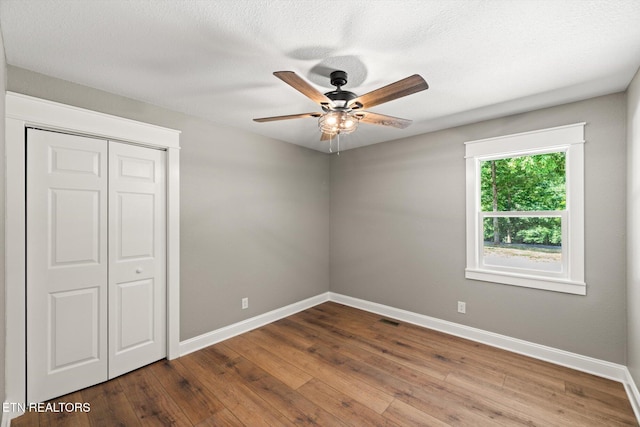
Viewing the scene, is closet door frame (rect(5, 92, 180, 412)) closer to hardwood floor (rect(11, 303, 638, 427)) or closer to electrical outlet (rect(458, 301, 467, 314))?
hardwood floor (rect(11, 303, 638, 427))

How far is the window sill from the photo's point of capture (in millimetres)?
2531

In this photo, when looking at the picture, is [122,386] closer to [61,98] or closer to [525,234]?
[61,98]

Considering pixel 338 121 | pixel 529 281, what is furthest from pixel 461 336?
pixel 338 121

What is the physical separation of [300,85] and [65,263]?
2322 millimetres

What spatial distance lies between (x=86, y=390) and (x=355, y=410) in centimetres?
219

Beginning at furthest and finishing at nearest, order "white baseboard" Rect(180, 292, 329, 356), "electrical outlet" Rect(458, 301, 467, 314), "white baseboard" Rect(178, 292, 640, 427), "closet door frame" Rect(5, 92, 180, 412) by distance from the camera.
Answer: "electrical outlet" Rect(458, 301, 467, 314), "white baseboard" Rect(180, 292, 329, 356), "white baseboard" Rect(178, 292, 640, 427), "closet door frame" Rect(5, 92, 180, 412)

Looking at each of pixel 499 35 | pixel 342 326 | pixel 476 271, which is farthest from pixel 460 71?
pixel 342 326

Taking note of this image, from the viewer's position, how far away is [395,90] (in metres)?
1.66

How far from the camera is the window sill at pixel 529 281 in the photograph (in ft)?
8.30

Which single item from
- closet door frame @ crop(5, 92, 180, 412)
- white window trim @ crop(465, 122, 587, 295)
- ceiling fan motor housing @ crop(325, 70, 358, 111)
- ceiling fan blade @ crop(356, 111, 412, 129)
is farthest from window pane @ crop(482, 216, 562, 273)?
closet door frame @ crop(5, 92, 180, 412)

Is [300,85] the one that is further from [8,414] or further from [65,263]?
[8,414]

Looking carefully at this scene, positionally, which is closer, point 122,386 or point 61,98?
point 61,98

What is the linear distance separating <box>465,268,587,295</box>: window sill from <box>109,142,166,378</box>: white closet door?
11.1 feet

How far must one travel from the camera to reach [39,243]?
2045 millimetres
